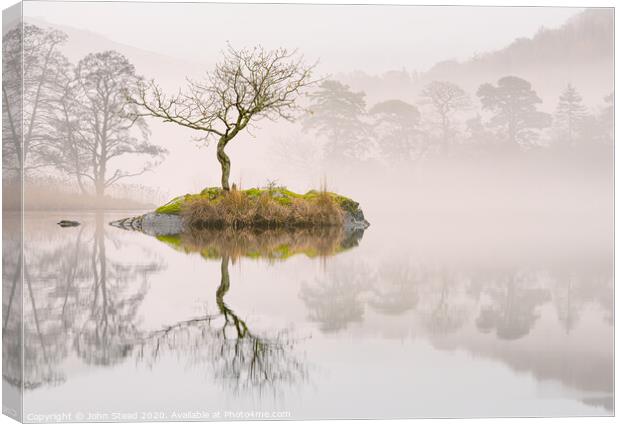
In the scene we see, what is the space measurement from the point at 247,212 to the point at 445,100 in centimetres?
393

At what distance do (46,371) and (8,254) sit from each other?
103 cm

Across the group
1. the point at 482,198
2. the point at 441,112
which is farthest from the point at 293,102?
the point at 482,198

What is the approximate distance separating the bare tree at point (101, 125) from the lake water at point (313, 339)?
5787 millimetres

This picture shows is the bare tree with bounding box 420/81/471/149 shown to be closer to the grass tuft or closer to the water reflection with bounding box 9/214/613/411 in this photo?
the grass tuft

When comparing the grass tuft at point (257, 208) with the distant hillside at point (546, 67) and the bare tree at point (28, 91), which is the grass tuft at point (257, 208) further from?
the bare tree at point (28, 91)

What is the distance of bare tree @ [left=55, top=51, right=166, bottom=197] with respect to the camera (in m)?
11.2

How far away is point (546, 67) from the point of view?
8.41 meters

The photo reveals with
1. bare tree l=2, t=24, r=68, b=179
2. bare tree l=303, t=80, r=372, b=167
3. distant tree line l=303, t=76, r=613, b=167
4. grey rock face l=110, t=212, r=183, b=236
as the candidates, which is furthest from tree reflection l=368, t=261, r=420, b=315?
bare tree l=303, t=80, r=372, b=167

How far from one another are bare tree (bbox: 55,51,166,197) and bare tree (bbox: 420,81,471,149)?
190 inches

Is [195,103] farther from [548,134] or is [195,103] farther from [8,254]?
[8,254]

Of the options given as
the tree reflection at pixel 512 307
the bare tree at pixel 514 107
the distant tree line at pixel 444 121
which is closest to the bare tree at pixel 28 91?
the tree reflection at pixel 512 307

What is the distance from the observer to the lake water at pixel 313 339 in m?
3.07

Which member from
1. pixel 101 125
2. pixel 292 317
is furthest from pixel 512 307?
pixel 101 125

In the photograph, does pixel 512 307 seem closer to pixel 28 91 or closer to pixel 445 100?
pixel 28 91
